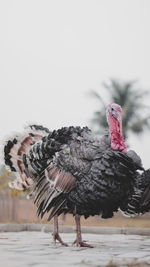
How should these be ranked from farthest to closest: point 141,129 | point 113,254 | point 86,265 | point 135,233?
point 141,129, point 135,233, point 113,254, point 86,265

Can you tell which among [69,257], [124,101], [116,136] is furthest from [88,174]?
[124,101]

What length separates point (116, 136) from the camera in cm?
588

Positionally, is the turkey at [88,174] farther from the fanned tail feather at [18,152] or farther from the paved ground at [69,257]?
the paved ground at [69,257]

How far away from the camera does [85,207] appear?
5660 millimetres

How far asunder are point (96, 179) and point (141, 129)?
1563 cm

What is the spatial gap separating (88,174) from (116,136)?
2.25 feet

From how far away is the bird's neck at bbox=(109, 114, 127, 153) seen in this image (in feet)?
18.8

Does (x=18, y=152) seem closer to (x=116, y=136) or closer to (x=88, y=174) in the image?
(x=88, y=174)

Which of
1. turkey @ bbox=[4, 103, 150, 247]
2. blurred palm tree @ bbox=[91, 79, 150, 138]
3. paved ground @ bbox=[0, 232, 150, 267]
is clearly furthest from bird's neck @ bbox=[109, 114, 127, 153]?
blurred palm tree @ bbox=[91, 79, 150, 138]

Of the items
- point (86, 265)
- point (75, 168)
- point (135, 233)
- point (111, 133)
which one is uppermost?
point (111, 133)

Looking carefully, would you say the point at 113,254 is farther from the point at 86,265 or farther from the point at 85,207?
the point at 86,265

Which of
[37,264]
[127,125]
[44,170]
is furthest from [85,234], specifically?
[127,125]

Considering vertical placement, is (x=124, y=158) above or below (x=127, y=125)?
below

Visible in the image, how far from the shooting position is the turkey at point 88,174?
5.52 meters
